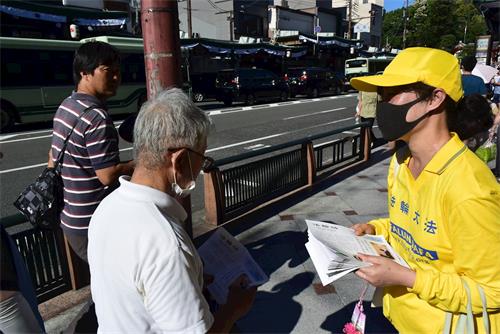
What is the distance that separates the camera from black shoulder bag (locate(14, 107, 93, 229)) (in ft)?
7.66

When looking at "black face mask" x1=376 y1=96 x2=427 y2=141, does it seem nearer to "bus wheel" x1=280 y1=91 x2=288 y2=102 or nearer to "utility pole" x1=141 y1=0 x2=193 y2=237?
"utility pole" x1=141 y1=0 x2=193 y2=237

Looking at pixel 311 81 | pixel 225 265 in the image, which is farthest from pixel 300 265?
pixel 311 81

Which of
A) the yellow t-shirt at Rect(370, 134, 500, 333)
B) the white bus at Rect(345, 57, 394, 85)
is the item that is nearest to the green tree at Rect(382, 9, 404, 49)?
the white bus at Rect(345, 57, 394, 85)

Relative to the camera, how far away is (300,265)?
366 cm

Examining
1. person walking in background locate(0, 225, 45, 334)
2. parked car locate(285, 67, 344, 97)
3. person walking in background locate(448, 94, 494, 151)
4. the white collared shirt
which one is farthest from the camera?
parked car locate(285, 67, 344, 97)

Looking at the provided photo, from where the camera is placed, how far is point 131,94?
52.2ft

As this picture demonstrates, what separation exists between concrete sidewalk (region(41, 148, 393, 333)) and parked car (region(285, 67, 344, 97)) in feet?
58.3

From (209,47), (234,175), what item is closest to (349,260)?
(234,175)

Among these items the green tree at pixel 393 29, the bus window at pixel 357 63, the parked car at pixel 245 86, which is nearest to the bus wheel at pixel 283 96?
the parked car at pixel 245 86

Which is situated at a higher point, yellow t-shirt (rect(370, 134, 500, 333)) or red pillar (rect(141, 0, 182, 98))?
red pillar (rect(141, 0, 182, 98))

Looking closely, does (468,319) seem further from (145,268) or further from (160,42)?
(160,42)

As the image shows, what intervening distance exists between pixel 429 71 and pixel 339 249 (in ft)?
2.51

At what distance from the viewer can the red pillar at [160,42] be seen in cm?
246

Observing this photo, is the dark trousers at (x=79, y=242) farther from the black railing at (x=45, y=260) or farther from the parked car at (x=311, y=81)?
the parked car at (x=311, y=81)
